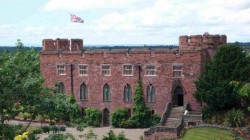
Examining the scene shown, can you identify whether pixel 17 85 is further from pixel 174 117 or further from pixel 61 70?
pixel 61 70

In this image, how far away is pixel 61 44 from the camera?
53.5m

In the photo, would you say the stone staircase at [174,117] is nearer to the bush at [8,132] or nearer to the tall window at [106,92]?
the tall window at [106,92]

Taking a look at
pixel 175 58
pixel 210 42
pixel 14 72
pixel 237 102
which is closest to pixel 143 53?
pixel 175 58

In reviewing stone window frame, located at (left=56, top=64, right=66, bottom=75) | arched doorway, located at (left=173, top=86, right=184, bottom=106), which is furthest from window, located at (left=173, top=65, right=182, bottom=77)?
stone window frame, located at (left=56, top=64, right=66, bottom=75)

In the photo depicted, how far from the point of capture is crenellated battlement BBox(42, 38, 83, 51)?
52188 mm

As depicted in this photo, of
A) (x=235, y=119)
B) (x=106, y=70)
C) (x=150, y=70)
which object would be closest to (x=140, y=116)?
(x=150, y=70)

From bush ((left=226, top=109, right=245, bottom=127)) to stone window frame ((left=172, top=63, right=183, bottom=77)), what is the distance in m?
7.13

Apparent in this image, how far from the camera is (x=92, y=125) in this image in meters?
47.2

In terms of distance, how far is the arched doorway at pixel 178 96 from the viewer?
150 feet

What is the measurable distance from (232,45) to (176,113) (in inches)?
293

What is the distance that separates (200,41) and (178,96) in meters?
5.32

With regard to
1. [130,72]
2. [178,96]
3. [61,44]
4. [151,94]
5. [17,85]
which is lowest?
[178,96]

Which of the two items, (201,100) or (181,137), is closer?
(181,137)

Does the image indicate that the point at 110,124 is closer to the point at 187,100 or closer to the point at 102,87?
the point at 102,87
